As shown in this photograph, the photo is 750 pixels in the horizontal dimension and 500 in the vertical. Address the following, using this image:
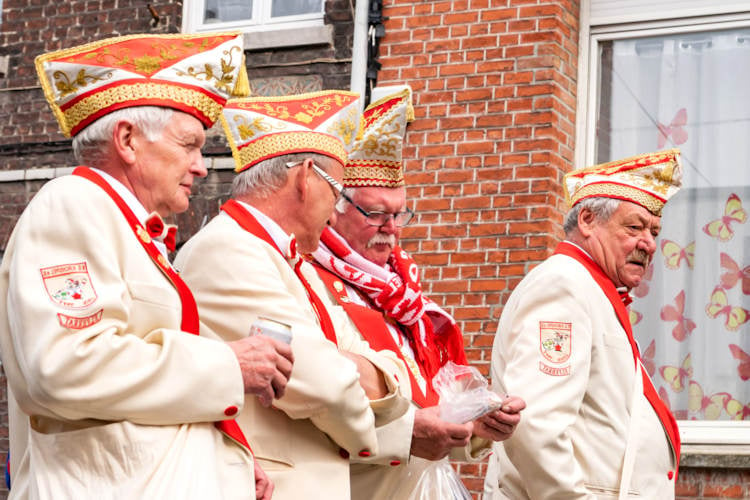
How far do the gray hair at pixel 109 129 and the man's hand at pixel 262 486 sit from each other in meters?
0.92

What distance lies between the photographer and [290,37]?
31.4 feet

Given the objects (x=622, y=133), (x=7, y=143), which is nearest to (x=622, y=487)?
(x=622, y=133)

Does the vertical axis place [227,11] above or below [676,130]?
above

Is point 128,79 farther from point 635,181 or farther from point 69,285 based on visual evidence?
point 635,181

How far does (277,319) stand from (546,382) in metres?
1.46

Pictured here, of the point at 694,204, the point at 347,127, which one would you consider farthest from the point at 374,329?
the point at 694,204

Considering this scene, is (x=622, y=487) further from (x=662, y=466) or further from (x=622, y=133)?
(x=622, y=133)

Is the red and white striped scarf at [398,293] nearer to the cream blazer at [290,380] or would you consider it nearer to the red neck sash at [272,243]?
the red neck sash at [272,243]

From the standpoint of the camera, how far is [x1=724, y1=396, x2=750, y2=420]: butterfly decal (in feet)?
26.2

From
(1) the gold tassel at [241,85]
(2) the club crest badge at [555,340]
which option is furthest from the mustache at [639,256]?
(1) the gold tassel at [241,85]

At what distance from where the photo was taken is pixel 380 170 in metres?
5.60

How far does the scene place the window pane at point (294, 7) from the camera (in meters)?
9.81

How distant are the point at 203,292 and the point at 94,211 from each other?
2.18ft

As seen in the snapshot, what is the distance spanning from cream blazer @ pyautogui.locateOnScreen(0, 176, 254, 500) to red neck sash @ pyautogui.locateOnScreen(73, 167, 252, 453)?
3 centimetres
